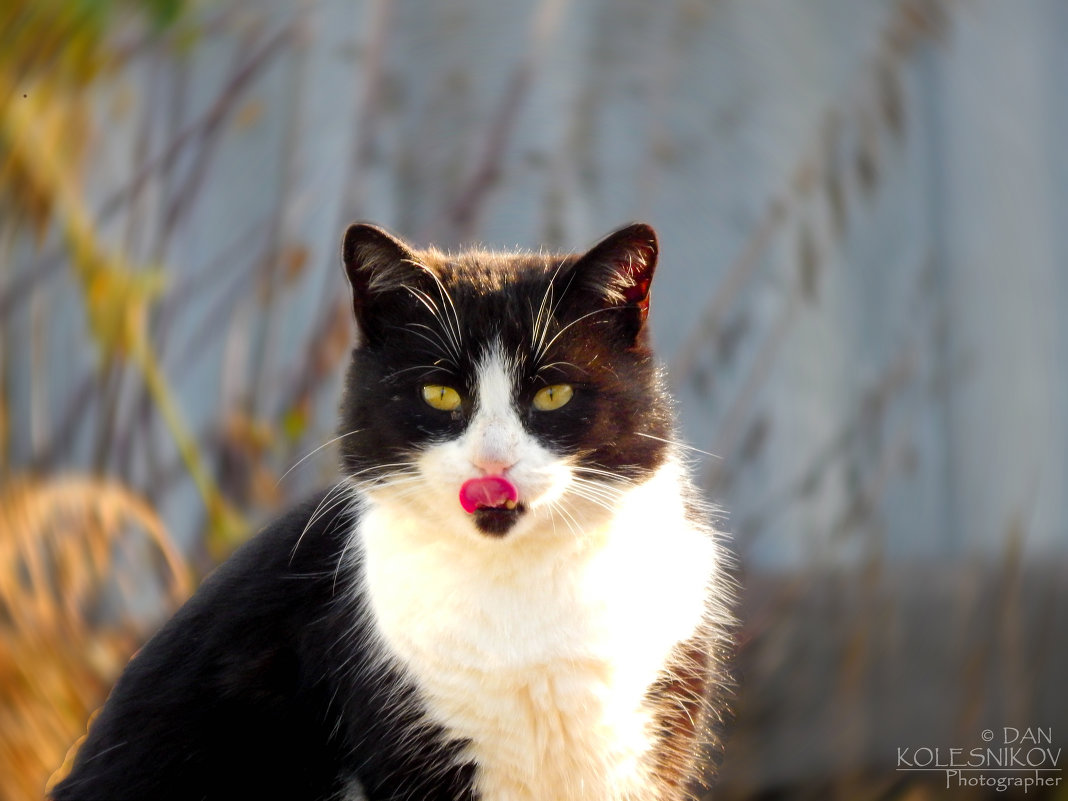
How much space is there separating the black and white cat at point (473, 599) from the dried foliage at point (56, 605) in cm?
102

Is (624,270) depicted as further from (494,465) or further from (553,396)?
(494,465)

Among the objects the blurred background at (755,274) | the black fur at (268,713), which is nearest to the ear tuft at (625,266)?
the black fur at (268,713)

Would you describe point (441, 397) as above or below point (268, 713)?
above

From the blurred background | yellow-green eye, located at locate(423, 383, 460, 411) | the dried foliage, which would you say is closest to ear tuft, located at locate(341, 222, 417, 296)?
yellow-green eye, located at locate(423, 383, 460, 411)

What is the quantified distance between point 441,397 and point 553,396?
119 mm

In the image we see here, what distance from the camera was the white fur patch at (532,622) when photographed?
1.18 meters

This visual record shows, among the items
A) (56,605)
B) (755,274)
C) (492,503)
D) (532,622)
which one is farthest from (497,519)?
(755,274)

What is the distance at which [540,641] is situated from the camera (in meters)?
1.19

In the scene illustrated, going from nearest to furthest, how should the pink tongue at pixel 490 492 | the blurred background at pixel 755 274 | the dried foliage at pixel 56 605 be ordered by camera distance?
the pink tongue at pixel 490 492 < the dried foliage at pixel 56 605 < the blurred background at pixel 755 274

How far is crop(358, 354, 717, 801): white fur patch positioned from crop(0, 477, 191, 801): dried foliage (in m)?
1.21

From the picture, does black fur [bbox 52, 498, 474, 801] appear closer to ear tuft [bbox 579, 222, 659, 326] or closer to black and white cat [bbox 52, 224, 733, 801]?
black and white cat [bbox 52, 224, 733, 801]

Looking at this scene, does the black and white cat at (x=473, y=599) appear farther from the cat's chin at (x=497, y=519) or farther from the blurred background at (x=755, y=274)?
the blurred background at (x=755, y=274)

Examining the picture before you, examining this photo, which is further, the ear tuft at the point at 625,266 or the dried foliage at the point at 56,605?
the dried foliage at the point at 56,605

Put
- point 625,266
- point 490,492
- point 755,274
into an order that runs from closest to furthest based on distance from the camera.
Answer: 1. point 490,492
2. point 625,266
3. point 755,274
